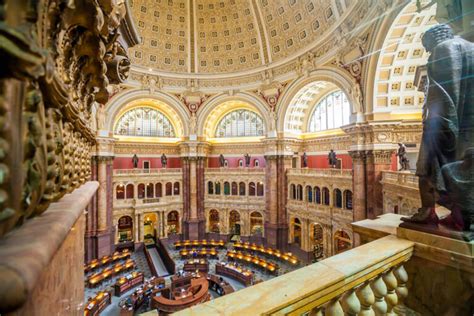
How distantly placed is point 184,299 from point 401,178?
40.0ft

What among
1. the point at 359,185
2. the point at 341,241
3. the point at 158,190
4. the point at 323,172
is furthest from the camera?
the point at 158,190

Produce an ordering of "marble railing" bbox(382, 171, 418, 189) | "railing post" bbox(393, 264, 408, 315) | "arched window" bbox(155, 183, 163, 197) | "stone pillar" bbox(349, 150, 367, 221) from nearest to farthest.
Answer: "railing post" bbox(393, 264, 408, 315) → "marble railing" bbox(382, 171, 418, 189) → "stone pillar" bbox(349, 150, 367, 221) → "arched window" bbox(155, 183, 163, 197)

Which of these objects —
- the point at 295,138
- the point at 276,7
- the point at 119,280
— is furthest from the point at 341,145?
the point at 119,280

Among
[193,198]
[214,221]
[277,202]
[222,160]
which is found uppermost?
[222,160]

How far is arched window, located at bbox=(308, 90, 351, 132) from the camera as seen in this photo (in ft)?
61.4

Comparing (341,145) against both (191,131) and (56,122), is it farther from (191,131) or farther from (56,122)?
(56,122)

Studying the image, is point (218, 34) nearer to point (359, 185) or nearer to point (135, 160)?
point (135, 160)

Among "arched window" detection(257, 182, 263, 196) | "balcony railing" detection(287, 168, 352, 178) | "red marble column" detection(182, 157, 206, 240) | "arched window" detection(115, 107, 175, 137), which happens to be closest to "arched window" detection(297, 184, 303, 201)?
"balcony railing" detection(287, 168, 352, 178)

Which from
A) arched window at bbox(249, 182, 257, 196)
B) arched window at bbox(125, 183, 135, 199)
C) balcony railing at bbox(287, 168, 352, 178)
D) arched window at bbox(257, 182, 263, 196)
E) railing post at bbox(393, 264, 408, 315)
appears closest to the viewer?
railing post at bbox(393, 264, 408, 315)

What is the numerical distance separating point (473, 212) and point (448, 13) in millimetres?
3153

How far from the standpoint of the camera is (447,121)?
2695 mm

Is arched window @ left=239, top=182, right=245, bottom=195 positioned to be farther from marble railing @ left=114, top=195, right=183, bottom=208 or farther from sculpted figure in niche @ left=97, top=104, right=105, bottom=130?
sculpted figure in niche @ left=97, top=104, right=105, bottom=130

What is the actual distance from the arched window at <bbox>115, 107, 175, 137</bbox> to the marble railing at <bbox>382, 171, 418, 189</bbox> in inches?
768

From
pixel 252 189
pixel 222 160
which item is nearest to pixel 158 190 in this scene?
pixel 222 160
